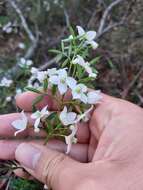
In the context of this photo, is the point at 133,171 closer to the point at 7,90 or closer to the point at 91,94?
the point at 91,94

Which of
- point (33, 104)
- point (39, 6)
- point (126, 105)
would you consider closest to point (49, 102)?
point (33, 104)

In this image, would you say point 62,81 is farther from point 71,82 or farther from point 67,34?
point 67,34

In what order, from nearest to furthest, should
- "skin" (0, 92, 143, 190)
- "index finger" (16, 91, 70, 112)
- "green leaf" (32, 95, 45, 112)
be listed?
"skin" (0, 92, 143, 190), "green leaf" (32, 95, 45, 112), "index finger" (16, 91, 70, 112)

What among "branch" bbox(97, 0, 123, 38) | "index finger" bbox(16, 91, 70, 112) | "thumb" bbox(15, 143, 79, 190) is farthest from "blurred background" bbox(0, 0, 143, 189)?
"thumb" bbox(15, 143, 79, 190)

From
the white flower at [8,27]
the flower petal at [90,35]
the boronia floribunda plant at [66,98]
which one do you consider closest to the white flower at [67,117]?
the boronia floribunda plant at [66,98]

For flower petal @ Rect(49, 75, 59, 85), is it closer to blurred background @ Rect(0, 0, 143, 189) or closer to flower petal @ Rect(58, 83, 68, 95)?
flower petal @ Rect(58, 83, 68, 95)

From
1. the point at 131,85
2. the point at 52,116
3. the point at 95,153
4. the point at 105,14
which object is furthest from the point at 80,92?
the point at 105,14

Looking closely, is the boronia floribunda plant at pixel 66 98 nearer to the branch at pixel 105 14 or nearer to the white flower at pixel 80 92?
the white flower at pixel 80 92

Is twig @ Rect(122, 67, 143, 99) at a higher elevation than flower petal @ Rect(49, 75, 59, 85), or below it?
below
